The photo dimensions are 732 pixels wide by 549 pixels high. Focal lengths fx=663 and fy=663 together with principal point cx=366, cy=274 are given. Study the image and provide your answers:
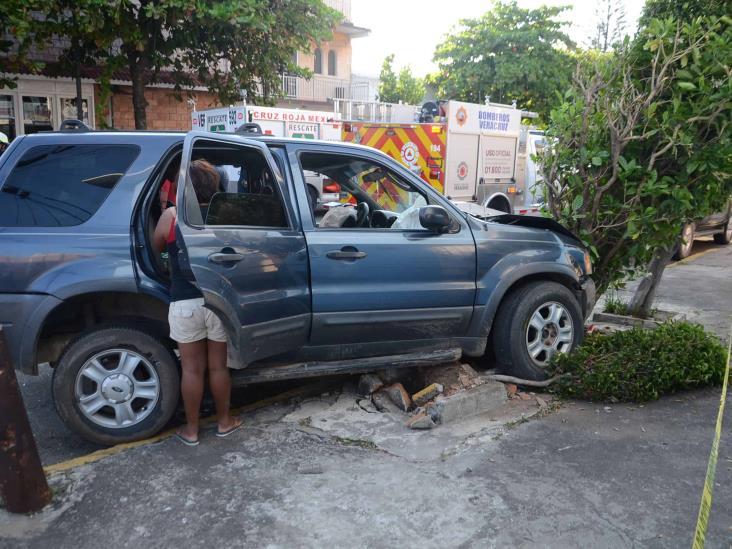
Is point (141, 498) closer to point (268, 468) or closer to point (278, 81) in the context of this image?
point (268, 468)

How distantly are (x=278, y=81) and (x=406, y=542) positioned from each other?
44.1 ft

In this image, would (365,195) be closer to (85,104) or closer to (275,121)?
(275,121)

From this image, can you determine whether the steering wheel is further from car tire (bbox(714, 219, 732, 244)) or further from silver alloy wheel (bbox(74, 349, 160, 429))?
car tire (bbox(714, 219, 732, 244))

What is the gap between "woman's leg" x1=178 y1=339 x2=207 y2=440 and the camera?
4.02 metres

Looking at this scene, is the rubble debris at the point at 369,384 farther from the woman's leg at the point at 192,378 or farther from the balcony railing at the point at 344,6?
the balcony railing at the point at 344,6

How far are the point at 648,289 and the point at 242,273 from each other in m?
4.90

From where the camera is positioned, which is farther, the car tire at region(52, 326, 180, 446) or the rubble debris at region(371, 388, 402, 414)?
the rubble debris at region(371, 388, 402, 414)

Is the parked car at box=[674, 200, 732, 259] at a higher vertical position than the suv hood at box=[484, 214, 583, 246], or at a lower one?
lower

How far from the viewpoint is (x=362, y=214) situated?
5.08 metres

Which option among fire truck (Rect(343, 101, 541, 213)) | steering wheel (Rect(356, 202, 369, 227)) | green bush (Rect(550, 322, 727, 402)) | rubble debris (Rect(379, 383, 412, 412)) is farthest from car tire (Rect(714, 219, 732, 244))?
rubble debris (Rect(379, 383, 412, 412))

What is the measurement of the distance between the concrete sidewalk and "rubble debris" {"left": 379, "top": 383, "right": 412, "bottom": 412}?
596 millimetres

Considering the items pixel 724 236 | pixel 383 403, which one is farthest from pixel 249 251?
pixel 724 236

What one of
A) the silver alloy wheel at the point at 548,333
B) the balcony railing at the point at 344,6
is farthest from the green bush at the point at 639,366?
the balcony railing at the point at 344,6

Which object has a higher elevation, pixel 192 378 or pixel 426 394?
pixel 192 378
